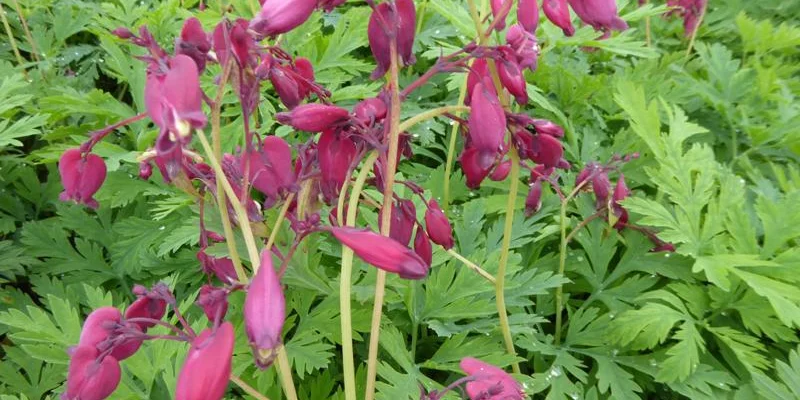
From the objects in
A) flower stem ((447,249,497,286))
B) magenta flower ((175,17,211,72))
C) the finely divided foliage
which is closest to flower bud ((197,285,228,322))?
the finely divided foliage

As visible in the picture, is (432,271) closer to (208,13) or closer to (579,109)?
(579,109)

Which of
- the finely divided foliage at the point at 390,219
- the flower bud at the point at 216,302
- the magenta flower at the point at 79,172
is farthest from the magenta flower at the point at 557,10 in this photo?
the magenta flower at the point at 79,172

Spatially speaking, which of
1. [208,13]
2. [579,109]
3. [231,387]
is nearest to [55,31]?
[208,13]

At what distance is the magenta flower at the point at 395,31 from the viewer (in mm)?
1074

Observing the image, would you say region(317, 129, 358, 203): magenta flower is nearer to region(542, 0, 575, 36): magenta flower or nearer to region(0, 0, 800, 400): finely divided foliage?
region(0, 0, 800, 400): finely divided foliage

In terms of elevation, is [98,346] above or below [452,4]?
below

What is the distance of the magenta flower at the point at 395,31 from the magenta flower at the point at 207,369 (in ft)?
1.81

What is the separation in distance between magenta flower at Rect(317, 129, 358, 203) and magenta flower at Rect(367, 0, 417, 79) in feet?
0.55

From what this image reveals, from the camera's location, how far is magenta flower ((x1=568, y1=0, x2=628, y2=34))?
1162mm

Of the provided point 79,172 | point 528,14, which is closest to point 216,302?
point 79,172

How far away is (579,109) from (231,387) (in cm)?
169

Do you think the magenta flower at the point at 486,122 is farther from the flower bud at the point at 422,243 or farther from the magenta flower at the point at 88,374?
the magenta flower at the point at 88,374

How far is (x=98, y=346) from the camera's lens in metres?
1.01

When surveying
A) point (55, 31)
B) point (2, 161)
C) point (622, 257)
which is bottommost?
point (622, 257)
